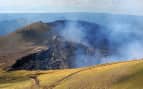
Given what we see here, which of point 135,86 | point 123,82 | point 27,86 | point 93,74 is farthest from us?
point 27,86

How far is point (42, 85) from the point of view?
16275 centimetres

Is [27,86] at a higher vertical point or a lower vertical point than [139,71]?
lower

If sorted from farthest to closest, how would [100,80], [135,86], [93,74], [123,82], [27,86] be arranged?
[27,86] < [93,74] < [100,80] < [123,82] < [135,86]

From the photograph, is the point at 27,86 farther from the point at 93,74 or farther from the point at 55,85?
the point at 93,74

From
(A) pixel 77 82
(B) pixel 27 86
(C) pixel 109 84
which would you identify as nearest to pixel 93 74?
(A) pixel 77 82

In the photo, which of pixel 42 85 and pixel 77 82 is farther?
pixel 42 85

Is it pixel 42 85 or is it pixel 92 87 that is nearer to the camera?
pixel 92 87

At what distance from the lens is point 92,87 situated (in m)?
140

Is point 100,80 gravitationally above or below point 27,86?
above

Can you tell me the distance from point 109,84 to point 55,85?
27760 mm

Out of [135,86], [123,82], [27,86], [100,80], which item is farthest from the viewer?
[27,86]

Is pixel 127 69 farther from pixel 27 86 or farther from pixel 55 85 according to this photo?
pixel 27 86

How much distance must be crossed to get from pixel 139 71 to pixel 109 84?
11.0 m

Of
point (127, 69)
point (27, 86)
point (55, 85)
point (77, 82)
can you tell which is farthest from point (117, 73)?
point (27, 86)
